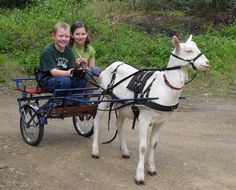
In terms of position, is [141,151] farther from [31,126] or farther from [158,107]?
[31,126]

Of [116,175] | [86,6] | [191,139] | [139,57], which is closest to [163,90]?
[116,175]

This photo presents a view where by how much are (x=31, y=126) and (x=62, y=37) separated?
1368 millimetres

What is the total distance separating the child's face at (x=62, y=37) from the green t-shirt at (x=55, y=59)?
0.11 metres

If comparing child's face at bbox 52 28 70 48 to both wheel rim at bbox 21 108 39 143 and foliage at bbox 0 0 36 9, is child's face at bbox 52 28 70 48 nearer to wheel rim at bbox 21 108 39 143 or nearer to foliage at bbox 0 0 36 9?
wheel rim at bbox 21 108 39 143

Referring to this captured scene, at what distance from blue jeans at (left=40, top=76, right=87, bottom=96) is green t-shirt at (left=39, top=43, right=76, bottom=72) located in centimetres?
17

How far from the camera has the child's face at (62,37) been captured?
6.65 meters

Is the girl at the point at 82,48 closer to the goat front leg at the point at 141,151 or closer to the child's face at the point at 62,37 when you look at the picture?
the child's face at the point at 62,37

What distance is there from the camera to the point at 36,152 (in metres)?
6.69

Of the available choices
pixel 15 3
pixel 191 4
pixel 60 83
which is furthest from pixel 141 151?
pixel 15 3

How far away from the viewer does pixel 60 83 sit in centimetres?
650

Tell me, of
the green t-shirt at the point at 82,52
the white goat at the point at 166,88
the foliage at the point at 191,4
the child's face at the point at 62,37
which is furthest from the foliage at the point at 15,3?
the white goat at the point at 166,88

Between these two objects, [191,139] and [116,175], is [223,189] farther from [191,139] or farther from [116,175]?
[191,139]

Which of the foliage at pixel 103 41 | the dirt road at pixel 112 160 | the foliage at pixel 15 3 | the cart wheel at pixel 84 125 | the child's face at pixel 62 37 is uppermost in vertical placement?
the foliage at pixel 15 3

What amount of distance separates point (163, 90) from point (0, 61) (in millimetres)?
8546
